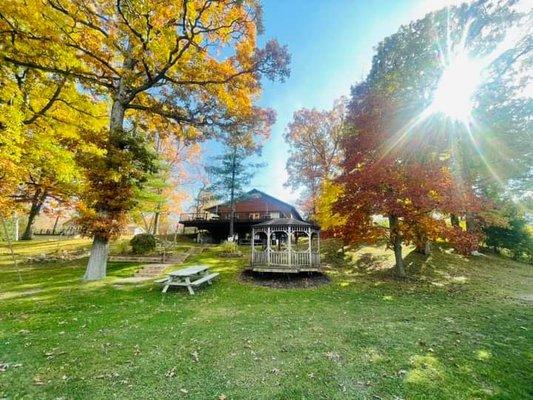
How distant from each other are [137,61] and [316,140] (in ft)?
65.6

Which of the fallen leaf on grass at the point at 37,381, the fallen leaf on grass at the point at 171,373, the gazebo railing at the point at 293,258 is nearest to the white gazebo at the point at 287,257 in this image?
the gazebo railing at the point at 293,258

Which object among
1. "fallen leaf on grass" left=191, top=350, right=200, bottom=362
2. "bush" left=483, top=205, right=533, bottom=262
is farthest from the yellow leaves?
"fallen leaf on grass" left=191, top=350, right=200, bottom=362

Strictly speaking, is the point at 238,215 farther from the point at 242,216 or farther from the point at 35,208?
the point at 35,208

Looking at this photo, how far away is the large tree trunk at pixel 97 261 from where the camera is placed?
11.7 metres

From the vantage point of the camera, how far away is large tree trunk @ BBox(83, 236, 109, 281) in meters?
11.7

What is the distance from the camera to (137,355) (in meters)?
4.97

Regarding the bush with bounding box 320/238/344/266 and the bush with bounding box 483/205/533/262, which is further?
the bush with bounding box 483/205/533/262

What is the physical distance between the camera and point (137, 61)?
11.9 m

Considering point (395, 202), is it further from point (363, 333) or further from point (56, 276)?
point (56, 276)

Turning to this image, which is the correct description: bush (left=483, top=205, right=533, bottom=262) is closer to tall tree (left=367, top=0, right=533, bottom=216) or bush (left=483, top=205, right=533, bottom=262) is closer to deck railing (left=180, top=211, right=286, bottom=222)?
tall tree (left=367, top=0, right=533, bottom=216)

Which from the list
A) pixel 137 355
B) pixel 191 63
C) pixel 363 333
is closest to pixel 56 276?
pixel 137 355

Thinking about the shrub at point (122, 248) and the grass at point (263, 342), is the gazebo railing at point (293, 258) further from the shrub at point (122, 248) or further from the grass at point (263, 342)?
the shrub at point (122, 248)

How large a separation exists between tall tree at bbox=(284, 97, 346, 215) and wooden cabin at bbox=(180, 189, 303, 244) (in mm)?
4319

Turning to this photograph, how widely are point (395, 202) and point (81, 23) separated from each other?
589 inches
